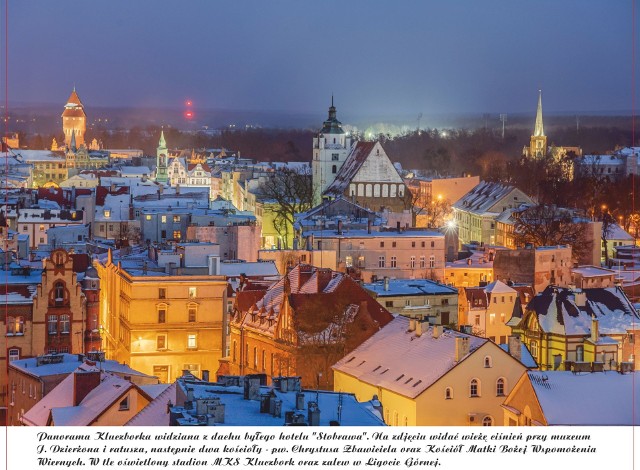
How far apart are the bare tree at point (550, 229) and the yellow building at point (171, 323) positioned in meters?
14.0

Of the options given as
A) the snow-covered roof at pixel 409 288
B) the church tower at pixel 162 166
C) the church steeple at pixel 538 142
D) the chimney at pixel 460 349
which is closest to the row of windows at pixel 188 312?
the snow-covered roof at pixel 409 288

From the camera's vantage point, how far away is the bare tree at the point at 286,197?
139ft

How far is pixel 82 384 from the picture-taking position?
18094 mm

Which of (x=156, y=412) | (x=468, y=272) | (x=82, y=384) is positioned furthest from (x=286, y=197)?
(x=156, y=412)

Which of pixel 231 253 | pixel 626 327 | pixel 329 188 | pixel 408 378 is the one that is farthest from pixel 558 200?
pixel 408 378

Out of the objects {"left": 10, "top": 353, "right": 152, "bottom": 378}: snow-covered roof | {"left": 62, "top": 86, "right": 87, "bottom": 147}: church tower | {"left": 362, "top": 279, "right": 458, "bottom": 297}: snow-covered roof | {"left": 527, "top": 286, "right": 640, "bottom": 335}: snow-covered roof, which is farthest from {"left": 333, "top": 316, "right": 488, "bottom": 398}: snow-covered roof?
{"left": 62, "top": 86, "right": 87, "bottom": 147}: church tower

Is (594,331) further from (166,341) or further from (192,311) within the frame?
(166,341)

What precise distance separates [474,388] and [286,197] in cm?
2646

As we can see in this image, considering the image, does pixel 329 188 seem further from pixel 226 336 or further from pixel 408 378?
pixel 408 378

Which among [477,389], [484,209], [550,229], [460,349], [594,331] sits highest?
[484,209]

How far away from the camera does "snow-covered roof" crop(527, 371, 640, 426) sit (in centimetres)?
1650

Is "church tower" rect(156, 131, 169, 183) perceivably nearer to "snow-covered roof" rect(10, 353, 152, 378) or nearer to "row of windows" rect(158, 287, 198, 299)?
"row of windows" rect(158, 287, 198, 299)

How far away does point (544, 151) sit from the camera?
7638cm
